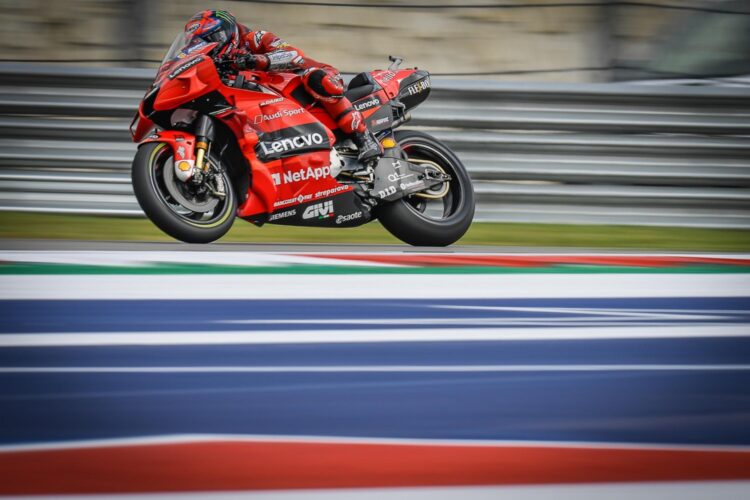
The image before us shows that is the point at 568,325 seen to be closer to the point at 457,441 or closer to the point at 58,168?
the point at 457,441

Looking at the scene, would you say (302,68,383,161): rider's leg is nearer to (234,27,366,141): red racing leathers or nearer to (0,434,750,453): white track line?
(234,27,366,141): red racing leathers

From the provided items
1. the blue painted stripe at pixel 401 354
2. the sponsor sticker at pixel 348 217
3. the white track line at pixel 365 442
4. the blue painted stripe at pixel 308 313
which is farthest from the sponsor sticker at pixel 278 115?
the white track line at pixel 365 442

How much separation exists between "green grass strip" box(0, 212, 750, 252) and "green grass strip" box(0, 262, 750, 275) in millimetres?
875

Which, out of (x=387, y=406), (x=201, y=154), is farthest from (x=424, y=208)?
(x=387, y=406)

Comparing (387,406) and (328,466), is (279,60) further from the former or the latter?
(328,466)

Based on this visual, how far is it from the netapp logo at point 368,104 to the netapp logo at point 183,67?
1079 millimetres

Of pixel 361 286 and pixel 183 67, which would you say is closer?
pixel 361 286

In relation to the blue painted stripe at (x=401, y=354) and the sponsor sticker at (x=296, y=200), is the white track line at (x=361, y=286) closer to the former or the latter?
the blue painted stripe at (x=401, y=354)

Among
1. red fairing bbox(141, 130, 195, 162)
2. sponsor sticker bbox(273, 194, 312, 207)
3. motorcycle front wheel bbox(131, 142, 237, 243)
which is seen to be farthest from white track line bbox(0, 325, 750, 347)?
sponsor sticker bbox(273, 194, 312, 207)

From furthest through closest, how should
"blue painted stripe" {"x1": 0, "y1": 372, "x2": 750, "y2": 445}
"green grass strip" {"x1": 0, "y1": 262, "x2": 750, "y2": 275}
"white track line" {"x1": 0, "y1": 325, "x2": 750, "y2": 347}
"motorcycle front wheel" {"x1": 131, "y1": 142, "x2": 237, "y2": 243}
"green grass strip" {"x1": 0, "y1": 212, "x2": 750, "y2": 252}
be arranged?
"green grass strip" {"x1": 0, "y1": 212, "x2": 750, "y2": 252} < "motorcycle front wheel" {"x1": 131, "y1": 142, "x2": 237, "y2": 243} < "green grass strip" {"x1": 0, "y1": 262, "x2": 750, "y2": 275} < "white track line" {"x1": 0, "y1": 325, "x2": 750, "y2": 347} < "blue painted stripe" {"x1": 0, "y1": 372, "x2": 750, "y2": 445}

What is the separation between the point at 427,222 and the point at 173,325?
8.36ft

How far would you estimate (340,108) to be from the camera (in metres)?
5.36

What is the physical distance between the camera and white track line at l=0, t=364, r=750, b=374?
2715 mm

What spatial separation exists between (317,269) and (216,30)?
1.44 meters
